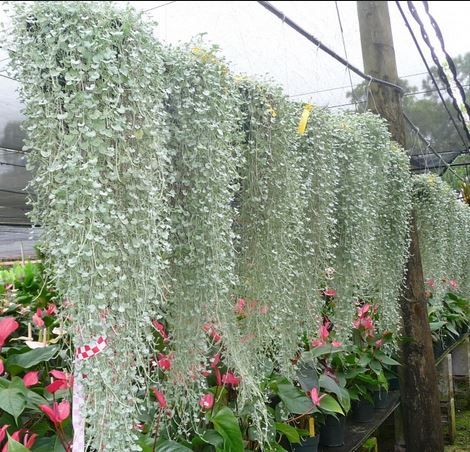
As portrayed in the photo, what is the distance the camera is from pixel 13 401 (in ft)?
4.13

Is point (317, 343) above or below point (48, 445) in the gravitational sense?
below

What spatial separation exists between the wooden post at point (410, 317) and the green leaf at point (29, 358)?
209 cm

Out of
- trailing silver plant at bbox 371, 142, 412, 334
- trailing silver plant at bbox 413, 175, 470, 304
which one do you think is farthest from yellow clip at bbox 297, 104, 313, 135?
trailing silver plant at bbox 413, 175, 470, 304

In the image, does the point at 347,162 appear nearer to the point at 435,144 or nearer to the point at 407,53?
the point at 407,53

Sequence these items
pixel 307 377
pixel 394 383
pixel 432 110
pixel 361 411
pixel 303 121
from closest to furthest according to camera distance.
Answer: pixel 303 121
pixel 307 377
pixel 361 411
pixel 394 383
pixel 432 110

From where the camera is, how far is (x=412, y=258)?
3.10m

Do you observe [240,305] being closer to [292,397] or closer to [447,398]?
[292,397]

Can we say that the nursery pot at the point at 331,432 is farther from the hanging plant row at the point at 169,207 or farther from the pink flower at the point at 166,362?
the pink flower at the point at 166,362

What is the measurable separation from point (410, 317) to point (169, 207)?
2166 millimetres

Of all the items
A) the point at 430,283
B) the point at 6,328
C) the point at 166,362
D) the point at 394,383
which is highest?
the point at 6,328

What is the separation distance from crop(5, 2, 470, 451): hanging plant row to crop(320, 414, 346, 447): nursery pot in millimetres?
337

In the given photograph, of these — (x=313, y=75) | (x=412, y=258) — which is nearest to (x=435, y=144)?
(x=412, y=258)

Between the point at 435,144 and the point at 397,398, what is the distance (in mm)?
3016

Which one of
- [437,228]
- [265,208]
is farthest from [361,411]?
[437,228]
